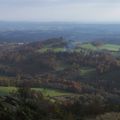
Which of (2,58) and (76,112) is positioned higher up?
(76,112)

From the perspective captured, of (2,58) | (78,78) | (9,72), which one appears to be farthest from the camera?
(2,58)

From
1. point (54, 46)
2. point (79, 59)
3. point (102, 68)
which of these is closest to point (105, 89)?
point (102, 68)

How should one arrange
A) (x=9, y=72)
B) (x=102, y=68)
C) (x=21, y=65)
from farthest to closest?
1. (x=21, y=65)
2. (x=9, y=72)
3. (x=102, y=68)

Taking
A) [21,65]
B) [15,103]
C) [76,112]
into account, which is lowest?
[21,65]


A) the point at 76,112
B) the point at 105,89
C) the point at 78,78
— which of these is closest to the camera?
the point at 76,112

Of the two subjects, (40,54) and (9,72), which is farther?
(40,54)

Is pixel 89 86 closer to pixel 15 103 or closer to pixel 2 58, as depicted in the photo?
pixel 15 103

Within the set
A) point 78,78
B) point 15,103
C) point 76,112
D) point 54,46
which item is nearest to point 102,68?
point 78,78

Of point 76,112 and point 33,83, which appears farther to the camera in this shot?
point 33,83

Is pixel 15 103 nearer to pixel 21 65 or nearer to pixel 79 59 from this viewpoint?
pixel 79 59
